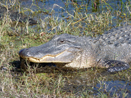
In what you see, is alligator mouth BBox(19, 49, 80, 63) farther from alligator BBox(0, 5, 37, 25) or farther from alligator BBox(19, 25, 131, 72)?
alligator BBox(0, 5, 37, 25)

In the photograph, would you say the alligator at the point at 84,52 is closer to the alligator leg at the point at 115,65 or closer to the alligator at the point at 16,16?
the alligator leg at the point at 115,65

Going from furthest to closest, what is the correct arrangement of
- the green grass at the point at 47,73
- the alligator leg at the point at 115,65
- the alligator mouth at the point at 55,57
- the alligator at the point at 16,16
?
the alligator at the point at 16,16, the alligator leg at the point at 115,65, the alligator mouth at the point at 55,57, the green grass at the point at 47,73

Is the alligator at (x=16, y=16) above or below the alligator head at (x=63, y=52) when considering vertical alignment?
above

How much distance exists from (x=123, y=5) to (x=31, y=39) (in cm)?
387

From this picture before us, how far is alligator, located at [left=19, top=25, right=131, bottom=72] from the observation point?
4.22m

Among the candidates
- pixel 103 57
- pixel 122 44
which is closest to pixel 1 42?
pixel 103 57

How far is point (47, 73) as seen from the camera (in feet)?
14.6

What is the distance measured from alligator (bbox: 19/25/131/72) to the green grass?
0.67 ft

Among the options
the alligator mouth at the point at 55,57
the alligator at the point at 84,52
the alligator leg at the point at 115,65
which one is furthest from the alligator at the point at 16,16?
the alligator leg at the point at 115,65

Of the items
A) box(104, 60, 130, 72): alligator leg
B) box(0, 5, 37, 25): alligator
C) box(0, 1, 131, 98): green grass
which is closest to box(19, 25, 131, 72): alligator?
box(104, 60, 130, 72): alligator leg

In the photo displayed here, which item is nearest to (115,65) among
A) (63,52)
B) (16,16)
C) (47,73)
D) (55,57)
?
(63,52)

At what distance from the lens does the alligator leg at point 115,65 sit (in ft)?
15.0

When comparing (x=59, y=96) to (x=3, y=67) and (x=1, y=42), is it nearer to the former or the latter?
(x=3, y=67)

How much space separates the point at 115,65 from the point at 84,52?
2.23ft
